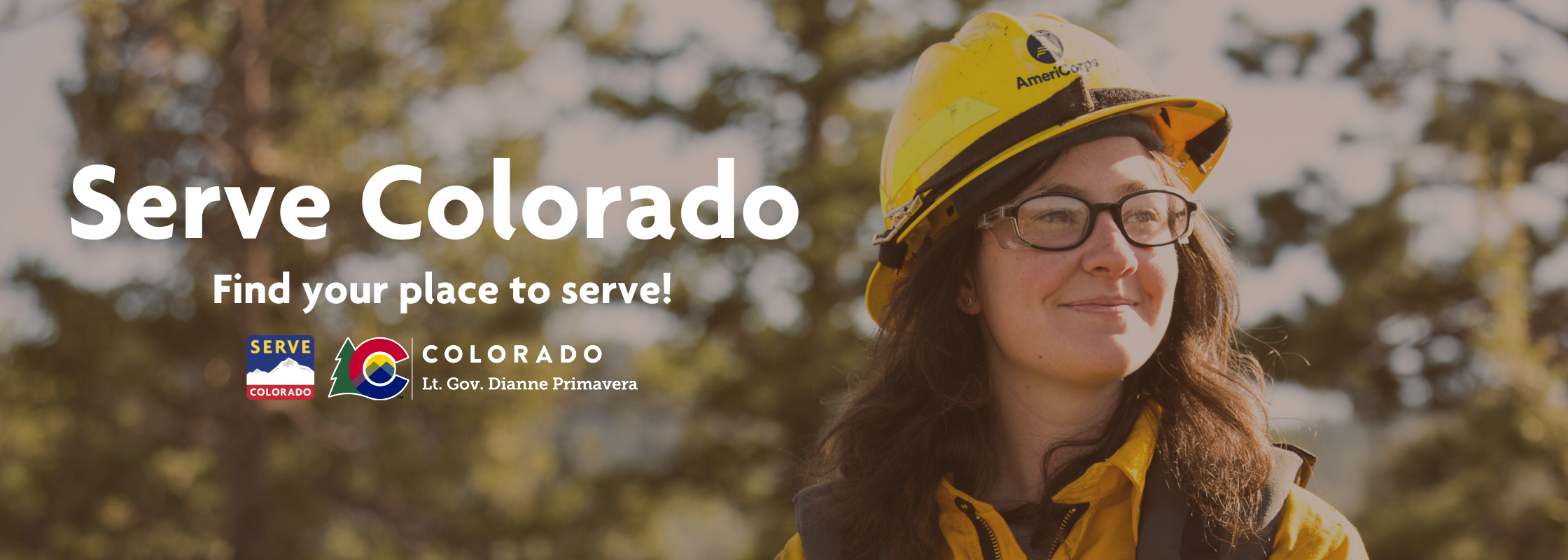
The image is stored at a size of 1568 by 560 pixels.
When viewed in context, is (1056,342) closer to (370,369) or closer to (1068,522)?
(1068,522)

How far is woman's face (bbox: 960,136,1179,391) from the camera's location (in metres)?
1.76

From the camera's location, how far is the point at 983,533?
6.01ft

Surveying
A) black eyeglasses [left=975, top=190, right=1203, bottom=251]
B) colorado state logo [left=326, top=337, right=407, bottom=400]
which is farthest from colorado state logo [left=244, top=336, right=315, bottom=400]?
black eyeglasses [left=975, top=190, right=1203, bottom=251]

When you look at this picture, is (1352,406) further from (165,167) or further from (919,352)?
(165,167)

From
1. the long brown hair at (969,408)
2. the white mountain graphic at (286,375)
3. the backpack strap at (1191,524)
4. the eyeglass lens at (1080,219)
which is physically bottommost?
the white mountain graphic at (286,375)

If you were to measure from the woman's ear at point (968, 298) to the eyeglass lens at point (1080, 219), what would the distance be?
230mm

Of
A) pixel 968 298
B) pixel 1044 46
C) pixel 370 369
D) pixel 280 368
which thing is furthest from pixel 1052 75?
pixel 370 369

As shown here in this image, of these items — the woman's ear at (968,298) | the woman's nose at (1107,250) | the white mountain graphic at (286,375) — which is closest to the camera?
the woman's nose at (1107,250)

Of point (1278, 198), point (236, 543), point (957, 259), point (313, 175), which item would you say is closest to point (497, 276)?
point (313, 175)

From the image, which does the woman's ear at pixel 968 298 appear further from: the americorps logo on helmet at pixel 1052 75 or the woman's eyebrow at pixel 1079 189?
the americorps logo on helmet at pixel 1052 75

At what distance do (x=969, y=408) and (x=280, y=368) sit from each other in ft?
40.7

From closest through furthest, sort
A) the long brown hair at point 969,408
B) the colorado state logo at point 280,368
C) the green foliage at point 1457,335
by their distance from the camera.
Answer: the long brown hair at point 969,408
the green foliage at point 1457,335
the colorado state logo at point 280,368

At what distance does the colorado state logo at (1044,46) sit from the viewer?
1842 mm

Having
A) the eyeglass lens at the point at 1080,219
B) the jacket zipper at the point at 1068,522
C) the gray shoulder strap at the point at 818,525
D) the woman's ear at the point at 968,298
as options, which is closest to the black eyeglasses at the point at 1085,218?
the eyeglass lens at the point at 1080,219
